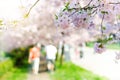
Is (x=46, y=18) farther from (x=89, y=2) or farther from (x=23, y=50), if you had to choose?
(x=89, y=2)

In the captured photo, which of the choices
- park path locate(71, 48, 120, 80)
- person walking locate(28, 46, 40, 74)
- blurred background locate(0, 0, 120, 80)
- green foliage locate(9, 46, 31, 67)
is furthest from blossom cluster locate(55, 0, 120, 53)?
green foliage locate(9, 46, 31, 67)

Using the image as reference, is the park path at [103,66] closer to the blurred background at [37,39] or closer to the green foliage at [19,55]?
the blurred background at [37,39]

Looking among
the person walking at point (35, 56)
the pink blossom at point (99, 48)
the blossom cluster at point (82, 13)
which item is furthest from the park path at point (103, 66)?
the blossom cluster at point (82, 13)

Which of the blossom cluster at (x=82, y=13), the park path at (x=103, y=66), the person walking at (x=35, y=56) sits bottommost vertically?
the park path at (x=103, y=66)

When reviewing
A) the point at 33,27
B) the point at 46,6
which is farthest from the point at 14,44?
the point at 46,6

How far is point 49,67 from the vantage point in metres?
25.4

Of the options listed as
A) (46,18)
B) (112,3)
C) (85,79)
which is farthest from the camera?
(46,18)

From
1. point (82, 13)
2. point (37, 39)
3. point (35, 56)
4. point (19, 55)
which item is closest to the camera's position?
point (82, 13)

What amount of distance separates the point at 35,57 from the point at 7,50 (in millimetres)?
7804

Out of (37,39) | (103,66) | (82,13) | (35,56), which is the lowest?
(103,66)

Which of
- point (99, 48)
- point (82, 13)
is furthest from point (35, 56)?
point (82, 13)

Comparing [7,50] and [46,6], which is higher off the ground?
[46,6]

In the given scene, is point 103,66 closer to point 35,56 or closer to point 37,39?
point 37,39

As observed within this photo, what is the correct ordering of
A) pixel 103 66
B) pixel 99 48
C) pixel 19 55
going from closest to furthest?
pixel 99 48 → pixel 103 66 → pixel 19 55
